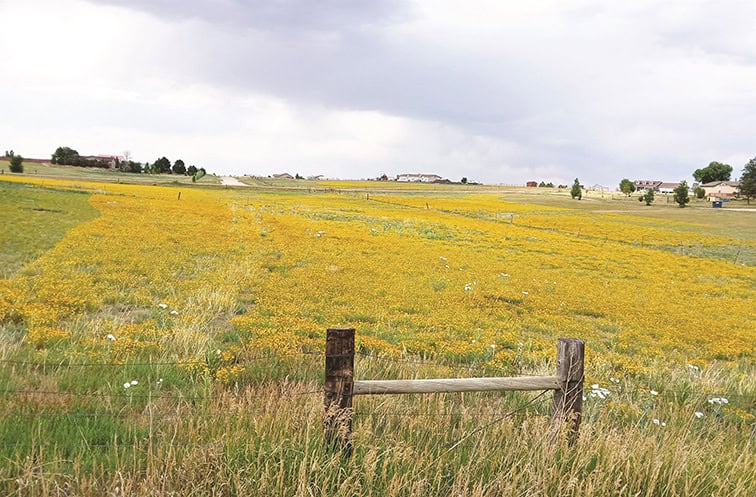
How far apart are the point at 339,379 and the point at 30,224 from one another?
1102 inches

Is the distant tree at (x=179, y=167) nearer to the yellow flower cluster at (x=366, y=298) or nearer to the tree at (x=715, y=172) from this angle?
the yellow flower cluster at (x=366, y=298)

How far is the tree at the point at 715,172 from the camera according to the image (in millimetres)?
171500

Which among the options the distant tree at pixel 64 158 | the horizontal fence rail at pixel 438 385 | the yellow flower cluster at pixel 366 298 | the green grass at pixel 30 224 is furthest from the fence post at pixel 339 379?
the distant tree at pixel 64 158

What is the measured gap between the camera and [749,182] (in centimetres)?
11256

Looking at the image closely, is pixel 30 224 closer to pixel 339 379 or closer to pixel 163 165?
pixel 339 379

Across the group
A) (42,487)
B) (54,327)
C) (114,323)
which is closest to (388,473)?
(42,487)

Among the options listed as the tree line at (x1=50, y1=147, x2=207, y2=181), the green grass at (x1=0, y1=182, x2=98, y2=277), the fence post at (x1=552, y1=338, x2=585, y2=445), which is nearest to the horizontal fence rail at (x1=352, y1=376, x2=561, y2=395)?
the fence post at (x1=552, y1=338, x2=585, y2=445)

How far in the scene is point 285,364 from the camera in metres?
7.10

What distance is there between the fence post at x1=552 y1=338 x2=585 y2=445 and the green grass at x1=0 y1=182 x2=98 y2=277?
15.3m

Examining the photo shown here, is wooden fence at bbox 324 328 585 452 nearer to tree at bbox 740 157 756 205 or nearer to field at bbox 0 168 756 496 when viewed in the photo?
field at bbox 0 168 756 496

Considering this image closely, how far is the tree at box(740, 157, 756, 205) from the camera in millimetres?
112062

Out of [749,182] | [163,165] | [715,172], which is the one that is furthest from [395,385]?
[715,172]

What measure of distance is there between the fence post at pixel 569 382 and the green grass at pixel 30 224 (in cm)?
1527

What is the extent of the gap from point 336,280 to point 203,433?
11.8m
